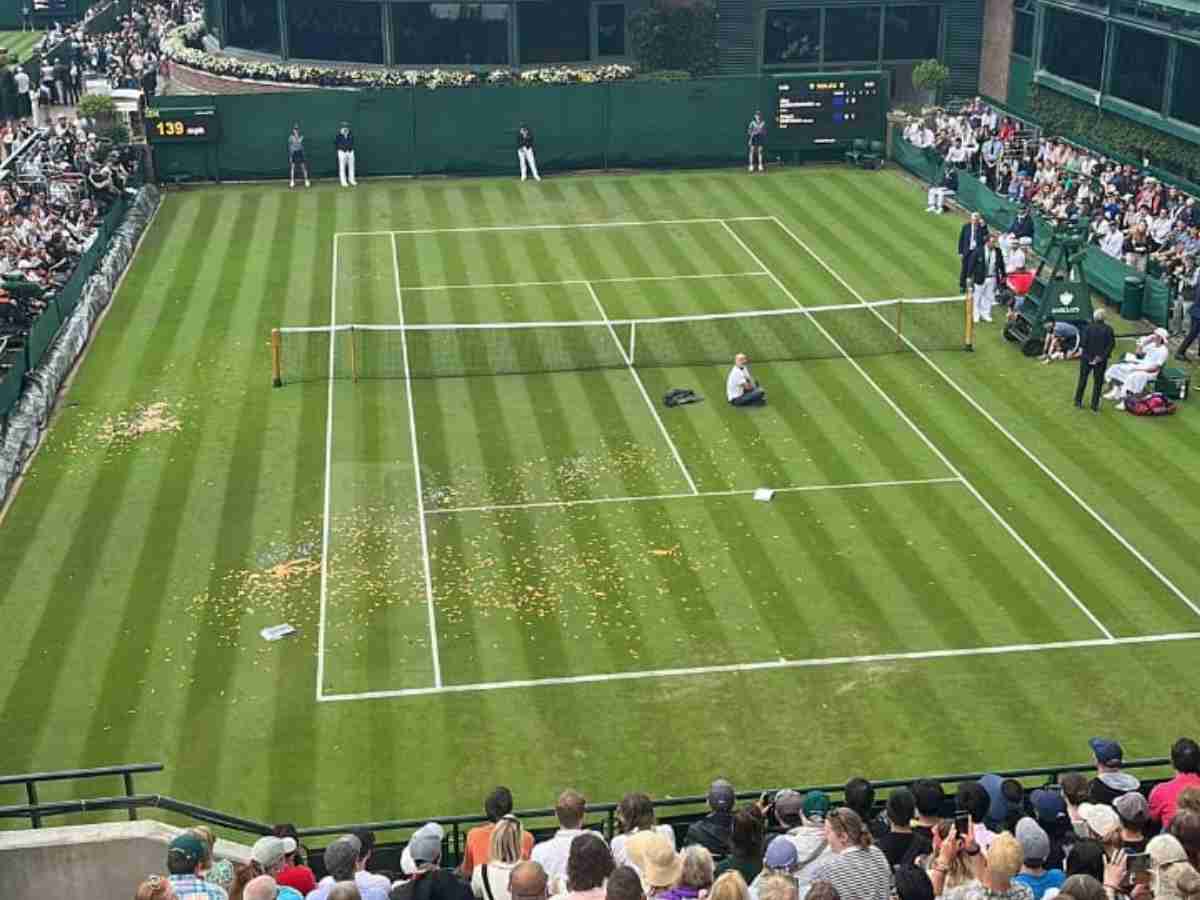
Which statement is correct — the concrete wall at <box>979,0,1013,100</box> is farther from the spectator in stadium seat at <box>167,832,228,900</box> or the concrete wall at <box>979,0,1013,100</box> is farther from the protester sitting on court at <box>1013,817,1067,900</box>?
the spectator in stadium seat at <box>167,832,228,900</box>

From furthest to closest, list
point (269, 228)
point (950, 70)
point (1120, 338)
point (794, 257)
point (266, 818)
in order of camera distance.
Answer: point (950, 70) < point (269, 228) < point (794, 257) < point (1120, 338) < point (266, 818)

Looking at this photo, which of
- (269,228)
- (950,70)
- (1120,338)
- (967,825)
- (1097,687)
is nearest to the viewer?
(967,825)

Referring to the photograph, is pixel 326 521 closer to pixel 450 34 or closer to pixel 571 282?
pixel 571 282

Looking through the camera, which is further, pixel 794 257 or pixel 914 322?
pixel 794 257

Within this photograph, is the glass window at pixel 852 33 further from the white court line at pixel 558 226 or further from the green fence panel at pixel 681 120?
the white court line at pixel 558 226

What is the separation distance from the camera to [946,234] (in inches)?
1832

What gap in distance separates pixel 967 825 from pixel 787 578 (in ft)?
38.3

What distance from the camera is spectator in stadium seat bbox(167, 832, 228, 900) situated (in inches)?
503

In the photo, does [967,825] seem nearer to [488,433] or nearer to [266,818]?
[266,818]

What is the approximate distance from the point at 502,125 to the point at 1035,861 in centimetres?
4256

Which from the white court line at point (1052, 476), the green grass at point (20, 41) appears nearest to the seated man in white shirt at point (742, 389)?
the white court line at point (1052, 476)

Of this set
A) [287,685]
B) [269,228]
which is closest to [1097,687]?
[287,685]

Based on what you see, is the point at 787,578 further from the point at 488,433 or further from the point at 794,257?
the point at 794,257

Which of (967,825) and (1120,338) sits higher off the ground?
(967,825)
